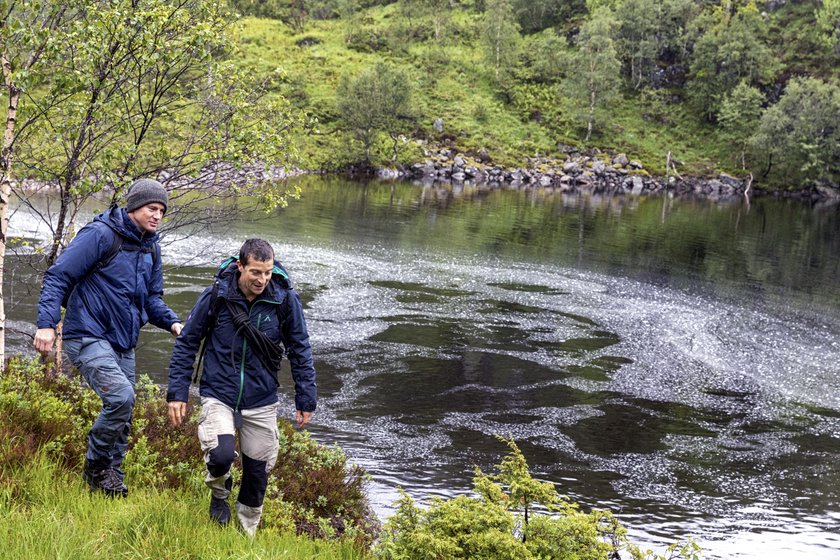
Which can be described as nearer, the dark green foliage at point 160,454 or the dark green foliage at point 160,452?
the dark green foliage at point 160,454

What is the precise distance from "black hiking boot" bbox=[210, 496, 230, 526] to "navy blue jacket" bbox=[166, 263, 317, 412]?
849 mm

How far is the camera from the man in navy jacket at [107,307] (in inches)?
243

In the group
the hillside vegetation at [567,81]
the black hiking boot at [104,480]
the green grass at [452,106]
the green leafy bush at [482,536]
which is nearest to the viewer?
the green leafy bush at [482,536]

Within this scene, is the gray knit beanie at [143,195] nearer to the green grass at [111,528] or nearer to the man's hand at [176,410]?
the man's hand at [176,410]

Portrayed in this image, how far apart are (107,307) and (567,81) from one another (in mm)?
99424

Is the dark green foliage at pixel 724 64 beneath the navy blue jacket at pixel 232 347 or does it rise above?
above

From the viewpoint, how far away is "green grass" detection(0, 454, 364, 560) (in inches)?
193

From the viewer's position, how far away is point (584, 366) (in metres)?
18.5

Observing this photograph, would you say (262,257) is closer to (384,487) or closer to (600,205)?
(384,487)

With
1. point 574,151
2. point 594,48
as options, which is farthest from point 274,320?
point 594,48

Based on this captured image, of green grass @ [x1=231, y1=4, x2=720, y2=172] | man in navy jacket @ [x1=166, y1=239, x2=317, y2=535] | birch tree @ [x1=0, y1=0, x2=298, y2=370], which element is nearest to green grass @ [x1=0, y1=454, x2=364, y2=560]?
man in navy jacket @ [x1=166, y1=239, x2=317, y2=535]

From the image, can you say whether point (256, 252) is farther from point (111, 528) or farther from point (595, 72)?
point (595, 72)

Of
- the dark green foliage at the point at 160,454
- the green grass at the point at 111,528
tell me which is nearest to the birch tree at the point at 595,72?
the dark green foliage at the point at 160,454

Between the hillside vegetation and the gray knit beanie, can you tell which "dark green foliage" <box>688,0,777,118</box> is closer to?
the hillside vegetation
